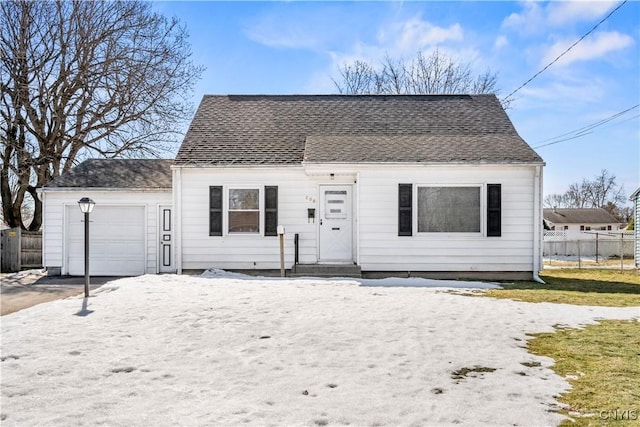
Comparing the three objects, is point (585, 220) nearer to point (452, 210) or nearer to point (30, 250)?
point (452, 210)

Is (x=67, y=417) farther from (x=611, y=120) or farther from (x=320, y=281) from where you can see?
(x=611, y=120)

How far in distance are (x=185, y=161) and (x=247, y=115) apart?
3038mm

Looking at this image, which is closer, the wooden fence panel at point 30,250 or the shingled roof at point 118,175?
the shingled roof at point 118,175

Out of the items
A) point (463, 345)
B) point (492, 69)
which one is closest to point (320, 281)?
point (463, 345)

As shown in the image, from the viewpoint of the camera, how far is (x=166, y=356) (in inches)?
191

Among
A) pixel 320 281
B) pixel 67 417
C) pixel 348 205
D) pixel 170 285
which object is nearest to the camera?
pixel 67 417

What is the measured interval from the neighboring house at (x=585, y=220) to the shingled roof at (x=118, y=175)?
175 feet

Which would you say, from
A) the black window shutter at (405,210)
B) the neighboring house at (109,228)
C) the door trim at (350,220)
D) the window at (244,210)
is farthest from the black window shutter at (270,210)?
the black window shutter at (405,210)

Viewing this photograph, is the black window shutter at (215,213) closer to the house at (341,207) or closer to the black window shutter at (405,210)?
the house at (341,207)

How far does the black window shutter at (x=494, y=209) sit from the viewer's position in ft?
38.6

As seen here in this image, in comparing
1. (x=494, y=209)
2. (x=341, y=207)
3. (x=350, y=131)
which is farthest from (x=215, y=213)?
(x=494, y=209)

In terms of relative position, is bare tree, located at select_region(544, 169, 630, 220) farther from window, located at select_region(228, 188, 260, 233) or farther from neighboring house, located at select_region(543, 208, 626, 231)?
window, located at select_region(228, 188, 260, 233)

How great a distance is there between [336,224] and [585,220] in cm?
5579

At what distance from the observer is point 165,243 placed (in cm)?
1302
